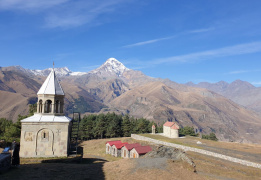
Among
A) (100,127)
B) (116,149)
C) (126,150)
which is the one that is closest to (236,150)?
(126,150)

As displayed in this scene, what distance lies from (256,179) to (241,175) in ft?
6.58

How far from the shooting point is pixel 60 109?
32.2m

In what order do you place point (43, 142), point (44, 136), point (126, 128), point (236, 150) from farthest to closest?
point (126, 128) → point (236, 150) → point (44, 136) → point (43, 142)

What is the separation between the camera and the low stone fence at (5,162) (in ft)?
65.9

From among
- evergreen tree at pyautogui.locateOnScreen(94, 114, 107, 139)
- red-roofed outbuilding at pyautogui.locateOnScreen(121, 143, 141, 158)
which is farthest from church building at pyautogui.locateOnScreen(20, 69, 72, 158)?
evergreen tree at pyautogui.locateOnScreen(94, 114, 107, 139)

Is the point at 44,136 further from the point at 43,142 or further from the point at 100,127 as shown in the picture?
the point at 100,127

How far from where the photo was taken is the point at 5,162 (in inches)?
Answer: 817

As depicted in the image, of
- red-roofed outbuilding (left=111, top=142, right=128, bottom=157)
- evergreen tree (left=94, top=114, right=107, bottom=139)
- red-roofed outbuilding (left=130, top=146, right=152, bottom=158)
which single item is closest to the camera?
red-roofed outbuilding (left=130, top=146, right=152, bottom=158)

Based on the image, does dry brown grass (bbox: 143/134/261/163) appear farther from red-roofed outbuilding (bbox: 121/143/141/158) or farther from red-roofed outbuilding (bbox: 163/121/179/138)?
red-roofed outbuilding (bbox: 121/143/141/158)

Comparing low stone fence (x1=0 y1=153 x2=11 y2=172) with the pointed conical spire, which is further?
the pointed conical spire

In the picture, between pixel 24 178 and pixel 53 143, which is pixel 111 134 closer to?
pixel 53 143

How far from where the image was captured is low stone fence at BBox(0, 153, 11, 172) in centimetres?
2008

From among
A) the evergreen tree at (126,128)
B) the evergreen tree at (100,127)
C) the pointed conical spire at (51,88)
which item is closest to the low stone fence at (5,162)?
the pointed conical spire at (51,88)

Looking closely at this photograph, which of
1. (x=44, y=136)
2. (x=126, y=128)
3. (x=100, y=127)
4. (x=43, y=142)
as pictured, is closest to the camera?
(x=43, y=142)
